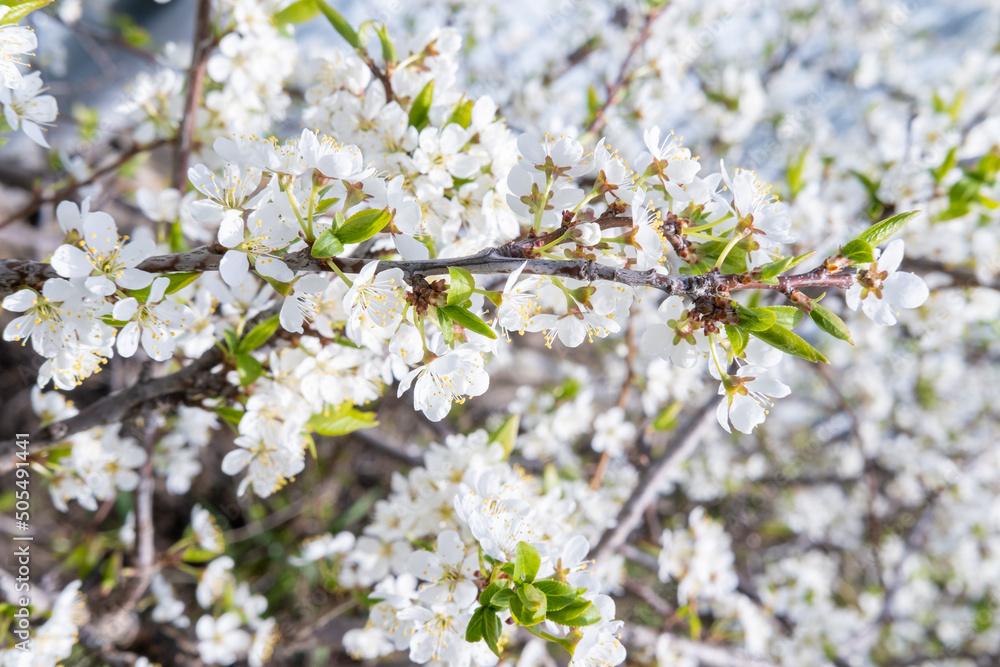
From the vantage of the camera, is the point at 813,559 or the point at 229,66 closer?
the point at 229,66

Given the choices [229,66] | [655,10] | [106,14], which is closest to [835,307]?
[655,10]

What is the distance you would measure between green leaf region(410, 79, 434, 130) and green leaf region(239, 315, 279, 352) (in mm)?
410

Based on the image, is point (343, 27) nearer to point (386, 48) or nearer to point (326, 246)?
point (386, 48)

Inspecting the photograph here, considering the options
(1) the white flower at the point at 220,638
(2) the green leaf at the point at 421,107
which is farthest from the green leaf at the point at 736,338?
(1) the white flower at the point at 220,638

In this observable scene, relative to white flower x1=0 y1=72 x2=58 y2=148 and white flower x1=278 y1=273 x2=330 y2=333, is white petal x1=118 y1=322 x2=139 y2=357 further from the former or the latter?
white flower x1=0 y1=72 x2=58 y2=148

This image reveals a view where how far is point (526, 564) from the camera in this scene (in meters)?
0.75

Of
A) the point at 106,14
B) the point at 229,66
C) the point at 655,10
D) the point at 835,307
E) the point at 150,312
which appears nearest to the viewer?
the point at 150,312

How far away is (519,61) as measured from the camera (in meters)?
3.20

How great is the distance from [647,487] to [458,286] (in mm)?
1147

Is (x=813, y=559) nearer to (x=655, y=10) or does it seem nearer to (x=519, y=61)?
(x=655, y=10)

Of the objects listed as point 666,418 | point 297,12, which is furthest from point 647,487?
point 297,12

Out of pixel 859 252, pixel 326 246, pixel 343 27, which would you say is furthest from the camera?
pixel 343 27

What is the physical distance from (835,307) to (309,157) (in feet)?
6.06

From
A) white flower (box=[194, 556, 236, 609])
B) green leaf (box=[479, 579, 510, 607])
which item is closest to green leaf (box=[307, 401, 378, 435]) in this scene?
green leaf (box=[479, 579, 510, 607])
